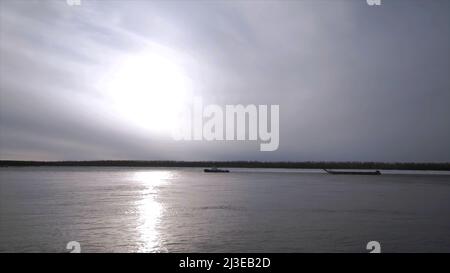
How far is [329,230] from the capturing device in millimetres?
21141

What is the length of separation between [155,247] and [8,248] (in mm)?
6400

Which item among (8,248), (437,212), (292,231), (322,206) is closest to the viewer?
(8,248)

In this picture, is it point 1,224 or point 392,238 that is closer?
point 392,238

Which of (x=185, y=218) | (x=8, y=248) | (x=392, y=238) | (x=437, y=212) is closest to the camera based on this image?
(x=8, y=248)

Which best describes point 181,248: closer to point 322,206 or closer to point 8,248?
point 8,248

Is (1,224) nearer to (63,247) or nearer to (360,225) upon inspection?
(63,247)

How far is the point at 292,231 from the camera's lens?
20641 millimetres

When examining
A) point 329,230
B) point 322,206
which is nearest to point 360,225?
point 329,230

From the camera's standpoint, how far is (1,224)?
22.5m

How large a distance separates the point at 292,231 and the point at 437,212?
52.7 feet
